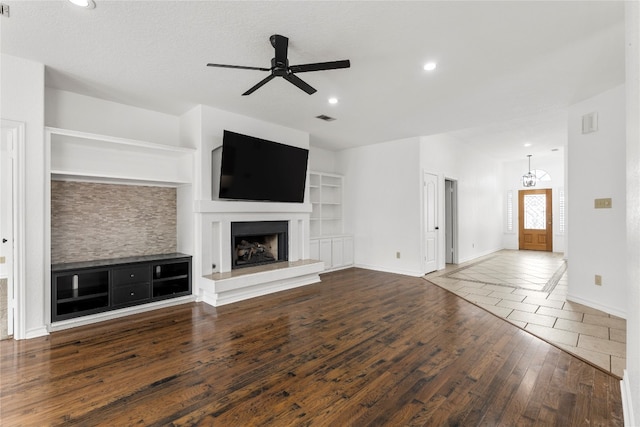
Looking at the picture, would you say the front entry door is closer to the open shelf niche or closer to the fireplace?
the fireplace

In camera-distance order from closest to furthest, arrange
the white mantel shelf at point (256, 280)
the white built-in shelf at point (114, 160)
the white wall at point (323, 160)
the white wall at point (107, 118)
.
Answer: the white built-in shelf at point (114, 160) < the white wall at point (107, 118) < the white mantel shelf at point (256, 280) < the white wall at point (323, 160)

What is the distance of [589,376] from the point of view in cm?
230

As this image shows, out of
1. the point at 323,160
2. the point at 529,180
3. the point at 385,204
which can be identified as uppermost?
the point at 323,160

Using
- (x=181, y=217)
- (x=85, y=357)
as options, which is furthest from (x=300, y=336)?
(x=181, y=217)

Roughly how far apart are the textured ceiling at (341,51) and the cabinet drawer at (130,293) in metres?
2.42

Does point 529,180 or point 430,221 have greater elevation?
point 529,180

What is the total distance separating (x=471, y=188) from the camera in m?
8.01

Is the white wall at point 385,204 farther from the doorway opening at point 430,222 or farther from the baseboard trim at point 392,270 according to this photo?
the doorway opening at point 430,222

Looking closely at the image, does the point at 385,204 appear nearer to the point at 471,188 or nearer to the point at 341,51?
the point at 471,188

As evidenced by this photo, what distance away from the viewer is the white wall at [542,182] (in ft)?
30.7

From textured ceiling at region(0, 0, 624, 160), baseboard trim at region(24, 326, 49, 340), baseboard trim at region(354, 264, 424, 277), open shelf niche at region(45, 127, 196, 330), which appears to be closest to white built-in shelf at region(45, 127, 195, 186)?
open shelf niche at region(45, 127, 196, 330)

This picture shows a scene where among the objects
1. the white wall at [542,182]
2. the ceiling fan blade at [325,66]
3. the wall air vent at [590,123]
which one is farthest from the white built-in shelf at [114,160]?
the white wall at [542,182]

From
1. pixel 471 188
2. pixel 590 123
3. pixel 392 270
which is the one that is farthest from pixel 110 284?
pixel 471 188

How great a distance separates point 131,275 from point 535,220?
11.1 meters
